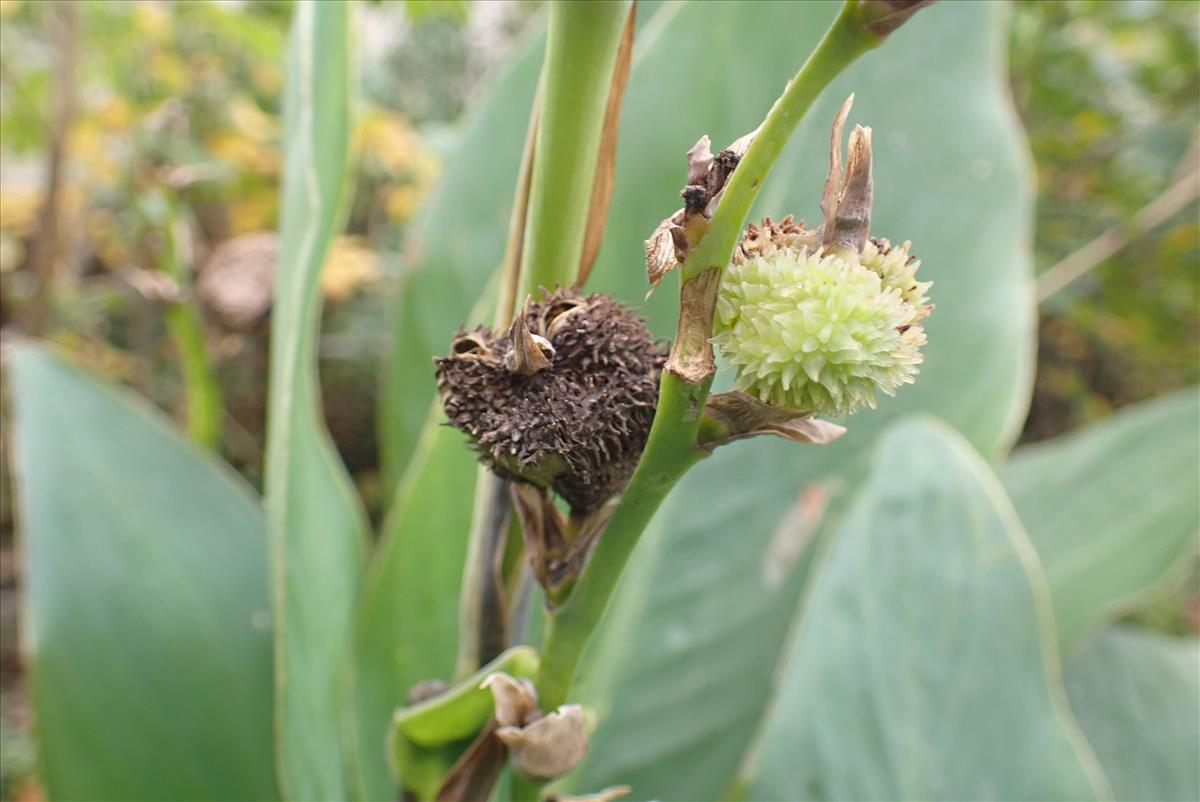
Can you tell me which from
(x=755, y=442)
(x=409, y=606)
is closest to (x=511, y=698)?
(x=409, y=606)

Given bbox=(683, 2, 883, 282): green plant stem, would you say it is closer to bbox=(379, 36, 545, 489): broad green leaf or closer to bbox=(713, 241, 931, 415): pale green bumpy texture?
bbox=(713, 241, 931, 415): pale green bumpy texture

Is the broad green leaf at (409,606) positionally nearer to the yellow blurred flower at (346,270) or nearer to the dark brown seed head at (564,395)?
the dark brown seed head at (564,395)

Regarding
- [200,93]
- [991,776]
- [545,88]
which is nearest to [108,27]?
[200,93]

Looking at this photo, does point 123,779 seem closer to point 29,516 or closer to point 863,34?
point 29,516

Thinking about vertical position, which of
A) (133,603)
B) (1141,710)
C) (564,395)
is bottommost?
(1141,710)

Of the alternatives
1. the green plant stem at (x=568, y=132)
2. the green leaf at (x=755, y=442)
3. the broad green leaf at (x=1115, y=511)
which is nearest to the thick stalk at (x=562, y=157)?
the green plant stem at (x=568, y=132)

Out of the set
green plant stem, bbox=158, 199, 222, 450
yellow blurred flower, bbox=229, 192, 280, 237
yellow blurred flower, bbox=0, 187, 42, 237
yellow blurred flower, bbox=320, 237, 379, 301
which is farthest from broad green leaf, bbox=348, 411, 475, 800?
yellow blurred flower, bbox=229, 192, 280, 237

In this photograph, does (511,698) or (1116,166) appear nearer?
(511,698)

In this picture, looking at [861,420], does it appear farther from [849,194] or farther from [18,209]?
[18,209]
